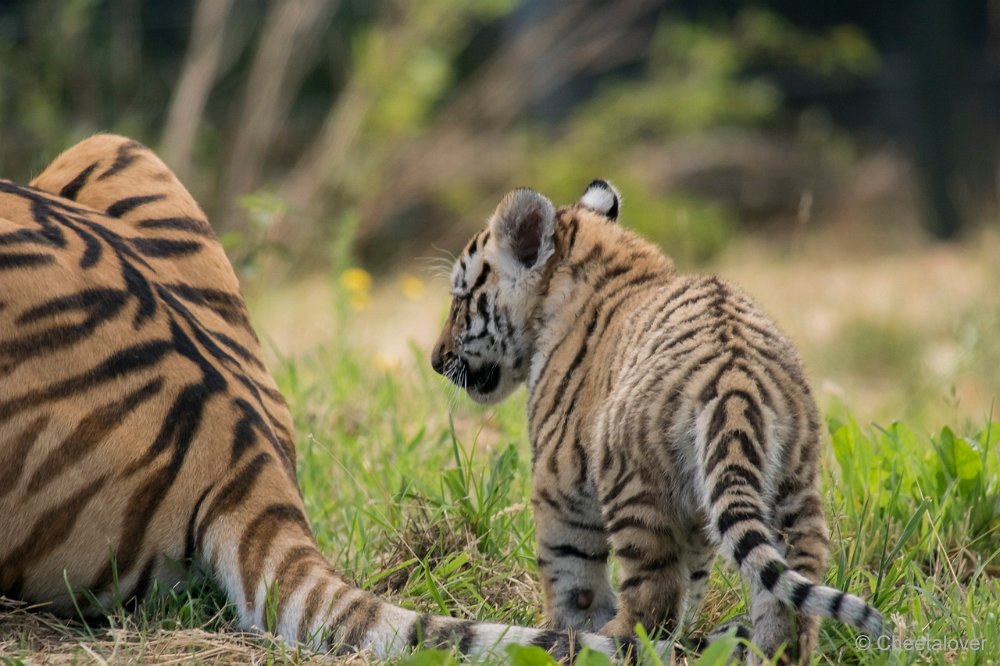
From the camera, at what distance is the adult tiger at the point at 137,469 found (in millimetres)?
3064

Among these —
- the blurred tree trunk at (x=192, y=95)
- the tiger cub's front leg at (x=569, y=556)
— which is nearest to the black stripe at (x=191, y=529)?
the tiger cub's front leg at (x=569, y=556)

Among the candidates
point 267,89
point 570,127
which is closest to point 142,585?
point 267,89

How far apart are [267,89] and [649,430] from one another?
733 cm

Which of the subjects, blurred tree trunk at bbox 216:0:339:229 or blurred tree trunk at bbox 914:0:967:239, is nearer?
blurred tree trunk at bbox 216:0:339:229

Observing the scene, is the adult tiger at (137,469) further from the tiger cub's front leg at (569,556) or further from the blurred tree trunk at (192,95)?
the blurred tree trunk at (192,95)

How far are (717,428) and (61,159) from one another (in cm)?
250

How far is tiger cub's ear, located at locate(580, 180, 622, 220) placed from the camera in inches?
164

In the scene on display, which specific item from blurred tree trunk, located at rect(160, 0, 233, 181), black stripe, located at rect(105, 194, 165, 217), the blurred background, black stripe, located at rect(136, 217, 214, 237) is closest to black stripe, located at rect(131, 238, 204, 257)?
black stripe, located at rect(136, 217, 214, 237)

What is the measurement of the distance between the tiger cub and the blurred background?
4014 millimetres

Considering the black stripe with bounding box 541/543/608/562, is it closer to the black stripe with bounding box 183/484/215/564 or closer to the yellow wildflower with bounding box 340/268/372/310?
the black stripe with bounding box 183/484/215/564

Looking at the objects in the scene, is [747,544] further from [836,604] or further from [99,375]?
[99,375]

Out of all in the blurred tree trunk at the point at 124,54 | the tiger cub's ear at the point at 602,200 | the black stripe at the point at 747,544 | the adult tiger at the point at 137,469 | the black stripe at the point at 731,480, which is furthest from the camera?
the blurred tree trunk at the point at 124,54

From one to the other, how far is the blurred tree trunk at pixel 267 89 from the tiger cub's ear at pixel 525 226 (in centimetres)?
598

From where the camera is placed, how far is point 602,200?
13.8 feet
